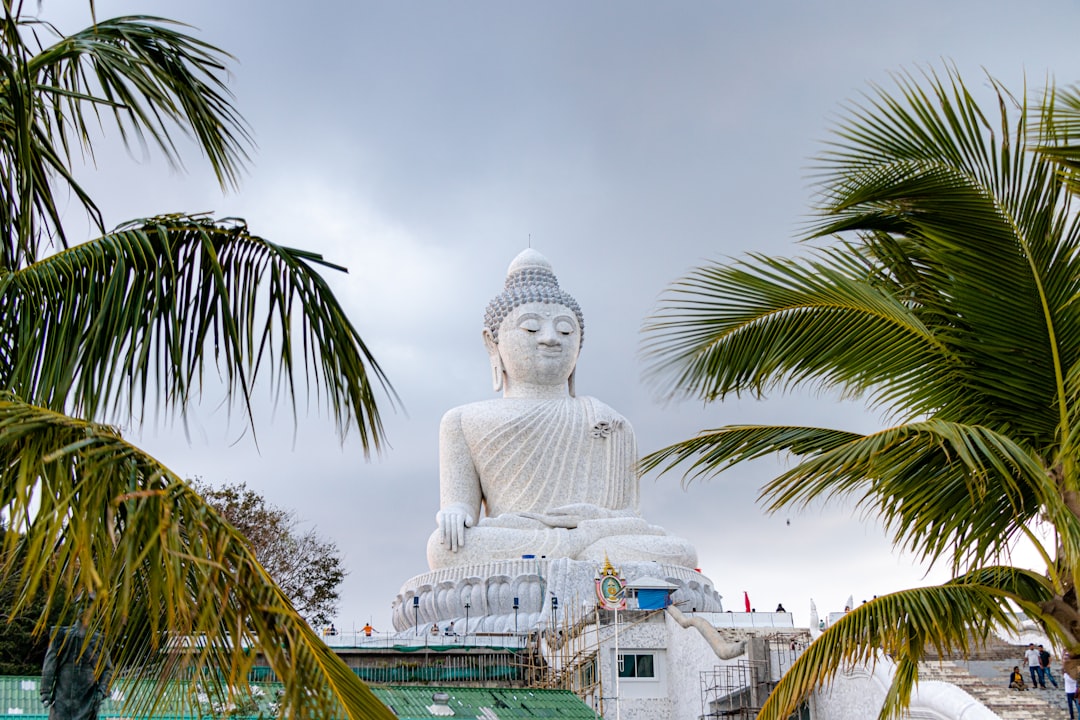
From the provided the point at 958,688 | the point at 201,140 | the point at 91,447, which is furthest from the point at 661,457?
the point at 958,688

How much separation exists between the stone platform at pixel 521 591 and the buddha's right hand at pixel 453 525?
20.4 inches

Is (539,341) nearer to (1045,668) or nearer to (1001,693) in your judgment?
(1045,668)

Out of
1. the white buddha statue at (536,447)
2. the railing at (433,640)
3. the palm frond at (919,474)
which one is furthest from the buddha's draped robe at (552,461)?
the palm frond at (919,474)

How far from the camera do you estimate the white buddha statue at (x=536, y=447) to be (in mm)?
21234

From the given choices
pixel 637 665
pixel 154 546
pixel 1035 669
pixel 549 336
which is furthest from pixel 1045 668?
pixel 154 546

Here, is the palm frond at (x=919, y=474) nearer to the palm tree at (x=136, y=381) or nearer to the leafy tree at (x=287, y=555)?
the palm tree at (x=136, y=381)

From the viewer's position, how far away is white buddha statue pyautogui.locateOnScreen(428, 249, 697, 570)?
21.2 m

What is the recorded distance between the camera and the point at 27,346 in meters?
4.61

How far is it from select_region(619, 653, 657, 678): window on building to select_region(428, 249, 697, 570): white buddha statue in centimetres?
512

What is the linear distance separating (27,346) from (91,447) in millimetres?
1165

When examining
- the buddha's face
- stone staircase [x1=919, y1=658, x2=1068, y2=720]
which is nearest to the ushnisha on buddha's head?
the buddha's face

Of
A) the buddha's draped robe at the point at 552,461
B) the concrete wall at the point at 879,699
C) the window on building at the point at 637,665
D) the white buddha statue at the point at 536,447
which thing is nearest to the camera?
the concrete wall at the point at 879,699

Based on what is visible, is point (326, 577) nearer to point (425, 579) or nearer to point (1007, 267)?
point (425, 579)

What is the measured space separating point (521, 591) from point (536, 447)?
380cm
